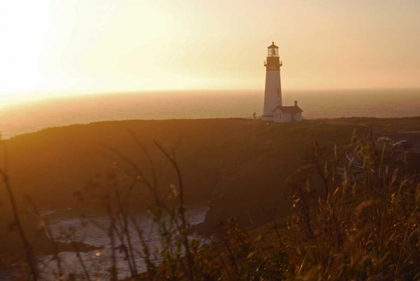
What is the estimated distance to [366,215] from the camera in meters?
5.95

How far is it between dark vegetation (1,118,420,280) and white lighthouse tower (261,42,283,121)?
16.6ft

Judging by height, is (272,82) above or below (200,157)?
above

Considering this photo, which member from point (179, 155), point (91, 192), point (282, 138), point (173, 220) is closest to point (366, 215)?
point (173, 220)

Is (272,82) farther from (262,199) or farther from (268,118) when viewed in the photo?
(262,199)

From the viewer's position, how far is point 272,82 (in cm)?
6431

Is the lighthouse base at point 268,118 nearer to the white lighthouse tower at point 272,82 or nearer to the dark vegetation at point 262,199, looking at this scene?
the white lighthouse tower at point 272,82

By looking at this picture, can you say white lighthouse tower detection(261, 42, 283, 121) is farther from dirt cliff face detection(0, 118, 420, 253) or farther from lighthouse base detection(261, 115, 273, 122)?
dirt cliff face detection(0, 118, 420, 253)

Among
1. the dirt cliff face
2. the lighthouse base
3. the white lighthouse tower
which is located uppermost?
the white lighthouse tower

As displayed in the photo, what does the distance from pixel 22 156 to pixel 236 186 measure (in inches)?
1164

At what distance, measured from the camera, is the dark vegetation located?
154 inches

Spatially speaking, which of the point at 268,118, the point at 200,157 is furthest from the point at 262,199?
the point at 268,118

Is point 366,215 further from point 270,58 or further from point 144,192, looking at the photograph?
point 270,58

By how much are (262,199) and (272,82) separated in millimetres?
32374

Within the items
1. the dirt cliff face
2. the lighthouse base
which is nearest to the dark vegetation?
the dirt cliff face
